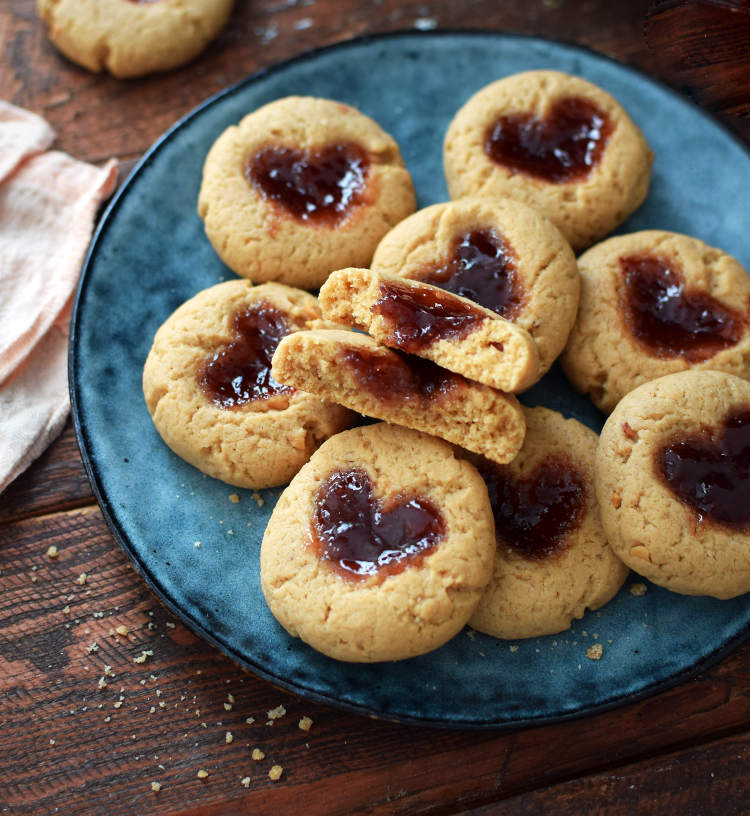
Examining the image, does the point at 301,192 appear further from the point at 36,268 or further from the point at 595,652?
the point at 595,652

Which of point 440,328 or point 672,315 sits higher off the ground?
point 440,328

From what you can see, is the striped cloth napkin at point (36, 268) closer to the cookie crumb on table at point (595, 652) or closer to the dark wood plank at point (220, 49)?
the dark wood plank at point (220, 49)

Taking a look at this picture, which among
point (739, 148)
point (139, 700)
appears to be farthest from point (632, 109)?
point (139, 700)

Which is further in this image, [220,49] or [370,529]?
[220,49]

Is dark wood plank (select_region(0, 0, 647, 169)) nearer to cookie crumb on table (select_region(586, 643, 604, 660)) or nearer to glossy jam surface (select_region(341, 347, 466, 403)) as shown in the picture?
glossy jam surface (select_region(341, 347, 466, 403))

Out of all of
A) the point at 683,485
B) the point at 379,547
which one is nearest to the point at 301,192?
the point at 379,547

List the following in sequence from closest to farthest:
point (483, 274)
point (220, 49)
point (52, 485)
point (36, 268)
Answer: point (483, 274) → point (52, 485) → point (36, 268) → point (220, 49)
